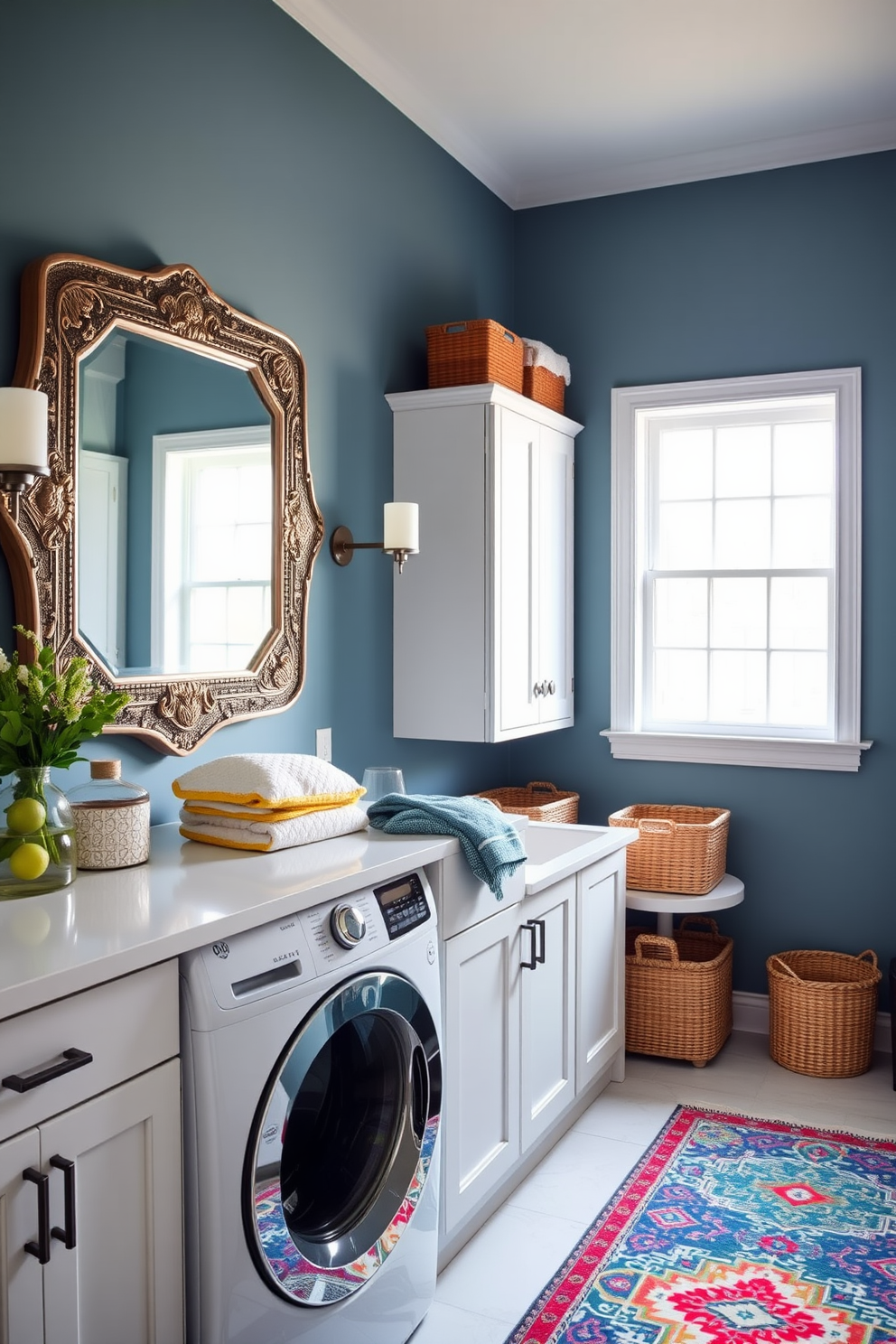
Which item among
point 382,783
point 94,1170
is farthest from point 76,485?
point 94,1170

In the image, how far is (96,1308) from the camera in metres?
1.39

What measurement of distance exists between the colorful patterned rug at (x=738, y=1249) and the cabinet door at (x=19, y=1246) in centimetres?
115

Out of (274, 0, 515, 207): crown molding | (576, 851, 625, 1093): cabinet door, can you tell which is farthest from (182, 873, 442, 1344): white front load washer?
(274, 0, 515, 207): crown molding

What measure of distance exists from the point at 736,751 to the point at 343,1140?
7.41 feet

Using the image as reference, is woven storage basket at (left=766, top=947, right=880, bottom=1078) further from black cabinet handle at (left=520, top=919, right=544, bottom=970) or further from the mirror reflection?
the mirror reflection

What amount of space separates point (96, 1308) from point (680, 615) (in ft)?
10.0

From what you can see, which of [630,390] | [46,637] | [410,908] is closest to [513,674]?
[630,390]

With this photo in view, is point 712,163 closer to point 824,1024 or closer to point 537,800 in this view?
point 537,800

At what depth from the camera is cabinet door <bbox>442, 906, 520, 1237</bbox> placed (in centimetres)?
225

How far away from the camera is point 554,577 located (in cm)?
378

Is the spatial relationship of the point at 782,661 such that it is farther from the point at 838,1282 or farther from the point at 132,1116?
the point at 132,1116

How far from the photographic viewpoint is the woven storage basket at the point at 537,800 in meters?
3.78

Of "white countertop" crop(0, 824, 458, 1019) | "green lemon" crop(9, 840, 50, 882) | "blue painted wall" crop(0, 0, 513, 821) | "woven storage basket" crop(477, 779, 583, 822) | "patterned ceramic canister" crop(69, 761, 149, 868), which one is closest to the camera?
"white countertop" crop(0, 824, 458, 1019)

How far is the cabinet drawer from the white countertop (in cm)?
3
